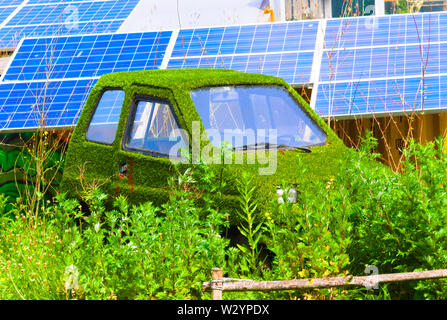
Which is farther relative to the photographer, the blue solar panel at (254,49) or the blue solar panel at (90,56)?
the blue solar panel at (90,56)

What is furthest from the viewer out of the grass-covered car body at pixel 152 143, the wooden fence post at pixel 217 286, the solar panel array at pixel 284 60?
the solar panel array at pixel 284 60

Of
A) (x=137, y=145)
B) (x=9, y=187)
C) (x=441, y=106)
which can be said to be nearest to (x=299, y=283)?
(x=137, y=145)

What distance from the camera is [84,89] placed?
9914 mm

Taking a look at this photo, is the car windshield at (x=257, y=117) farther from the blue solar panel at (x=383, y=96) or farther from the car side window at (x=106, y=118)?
the blue solar panel at (x=383, y=96)

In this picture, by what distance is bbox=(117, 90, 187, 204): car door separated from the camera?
6.33m

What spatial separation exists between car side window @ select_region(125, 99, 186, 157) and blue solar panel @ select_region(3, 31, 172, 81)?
2.98 meters

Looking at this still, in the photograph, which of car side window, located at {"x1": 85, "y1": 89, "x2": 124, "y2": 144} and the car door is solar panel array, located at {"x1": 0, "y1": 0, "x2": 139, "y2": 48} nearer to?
car side window, located at {"x1": 85, "y1": 89, "x2": 124, "y2": 144}

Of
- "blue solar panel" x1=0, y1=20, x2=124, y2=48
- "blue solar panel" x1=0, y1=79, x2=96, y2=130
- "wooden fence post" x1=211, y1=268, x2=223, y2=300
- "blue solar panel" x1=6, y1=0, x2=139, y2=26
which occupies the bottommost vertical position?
"wooden fence post" x1=211, y1=268, x2=223, y2=300

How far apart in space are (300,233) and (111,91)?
3197mm

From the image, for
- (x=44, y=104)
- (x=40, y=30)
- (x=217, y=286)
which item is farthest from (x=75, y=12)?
(x=217, y=286)

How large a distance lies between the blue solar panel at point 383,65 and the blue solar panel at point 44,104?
307cm

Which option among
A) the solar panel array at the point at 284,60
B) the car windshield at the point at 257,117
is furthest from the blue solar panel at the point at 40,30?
the car windshield at the point at 257,117

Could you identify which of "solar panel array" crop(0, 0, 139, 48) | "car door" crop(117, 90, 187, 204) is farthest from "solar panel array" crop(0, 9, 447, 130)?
"solar panel array" crop(0, 0, 139, 48)

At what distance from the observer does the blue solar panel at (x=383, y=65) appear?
8.61 meters
